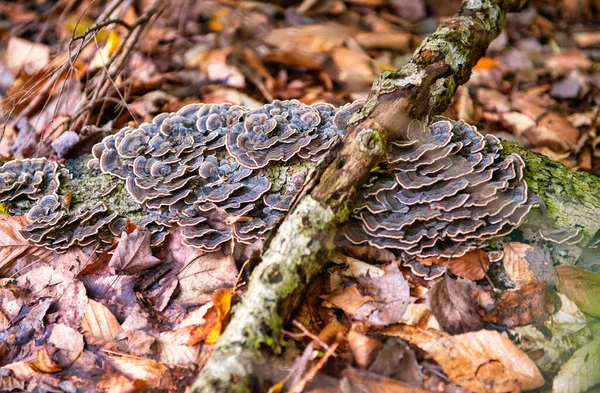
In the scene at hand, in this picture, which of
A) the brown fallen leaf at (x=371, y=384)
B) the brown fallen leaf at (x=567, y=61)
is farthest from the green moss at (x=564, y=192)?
the brown fallen leaf at (x=567, y=61)

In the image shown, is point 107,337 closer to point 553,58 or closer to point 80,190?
point 80,190

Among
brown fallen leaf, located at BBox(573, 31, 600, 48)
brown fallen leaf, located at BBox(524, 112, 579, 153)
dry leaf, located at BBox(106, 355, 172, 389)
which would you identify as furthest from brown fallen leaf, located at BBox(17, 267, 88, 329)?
brown fallen leaf, located at BBox(573, 31, 600, 48)

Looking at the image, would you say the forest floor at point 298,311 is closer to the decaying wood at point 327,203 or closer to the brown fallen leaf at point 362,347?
the brown fallen leaf at point 362,347

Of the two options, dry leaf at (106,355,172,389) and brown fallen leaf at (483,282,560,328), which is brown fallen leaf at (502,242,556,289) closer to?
brown fallen leaf at (483,282,560,328)

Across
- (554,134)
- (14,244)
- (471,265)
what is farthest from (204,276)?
(554,134)

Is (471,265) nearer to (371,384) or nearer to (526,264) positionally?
(526,264)

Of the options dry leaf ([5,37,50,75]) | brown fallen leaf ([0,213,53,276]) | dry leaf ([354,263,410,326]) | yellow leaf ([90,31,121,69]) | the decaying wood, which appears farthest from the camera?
dry leaf ([5,37,50,75])

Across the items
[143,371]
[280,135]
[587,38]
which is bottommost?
[587,38]
